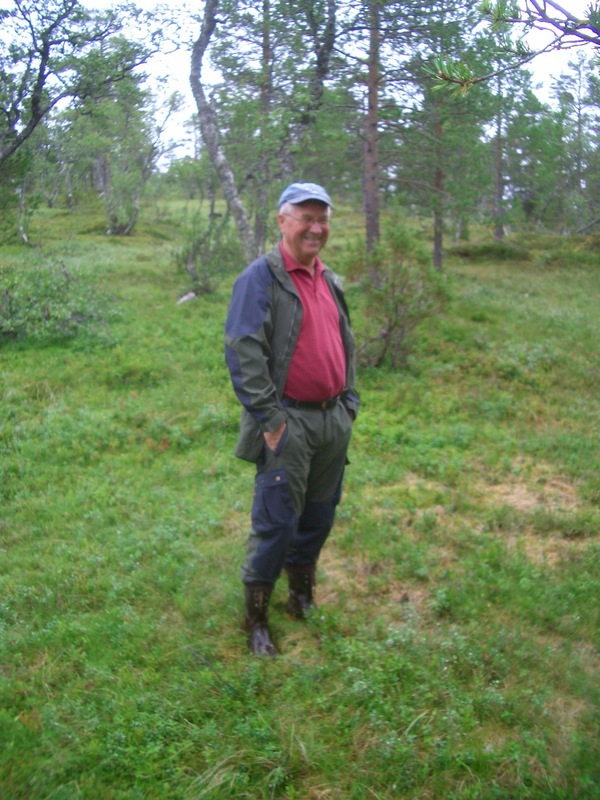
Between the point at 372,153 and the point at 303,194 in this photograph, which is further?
the point at 372,153

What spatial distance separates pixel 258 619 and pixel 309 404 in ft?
3.44

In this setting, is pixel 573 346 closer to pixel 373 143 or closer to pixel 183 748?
pixel 373 143

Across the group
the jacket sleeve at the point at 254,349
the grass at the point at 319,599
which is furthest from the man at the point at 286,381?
the grass at the point at 319,599

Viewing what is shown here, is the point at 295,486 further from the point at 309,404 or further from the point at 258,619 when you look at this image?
the point at 258,619

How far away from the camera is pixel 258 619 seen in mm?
3541

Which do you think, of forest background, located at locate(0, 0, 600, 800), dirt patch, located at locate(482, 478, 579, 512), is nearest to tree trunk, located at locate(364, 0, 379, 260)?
forest background, located at locate(0, 0, 600, 800)

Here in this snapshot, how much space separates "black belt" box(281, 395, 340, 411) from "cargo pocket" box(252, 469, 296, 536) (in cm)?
29

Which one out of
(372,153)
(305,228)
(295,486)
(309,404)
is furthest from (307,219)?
(372,153)

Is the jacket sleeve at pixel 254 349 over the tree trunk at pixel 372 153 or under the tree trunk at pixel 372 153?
under

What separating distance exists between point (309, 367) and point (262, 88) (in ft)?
28.1

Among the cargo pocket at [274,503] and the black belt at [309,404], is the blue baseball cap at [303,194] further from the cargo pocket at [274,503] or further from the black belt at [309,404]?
the cargo pocket at [274,503]

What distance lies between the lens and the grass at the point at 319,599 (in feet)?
9.07

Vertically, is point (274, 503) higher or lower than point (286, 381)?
lower

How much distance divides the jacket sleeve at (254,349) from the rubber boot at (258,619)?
81cm
